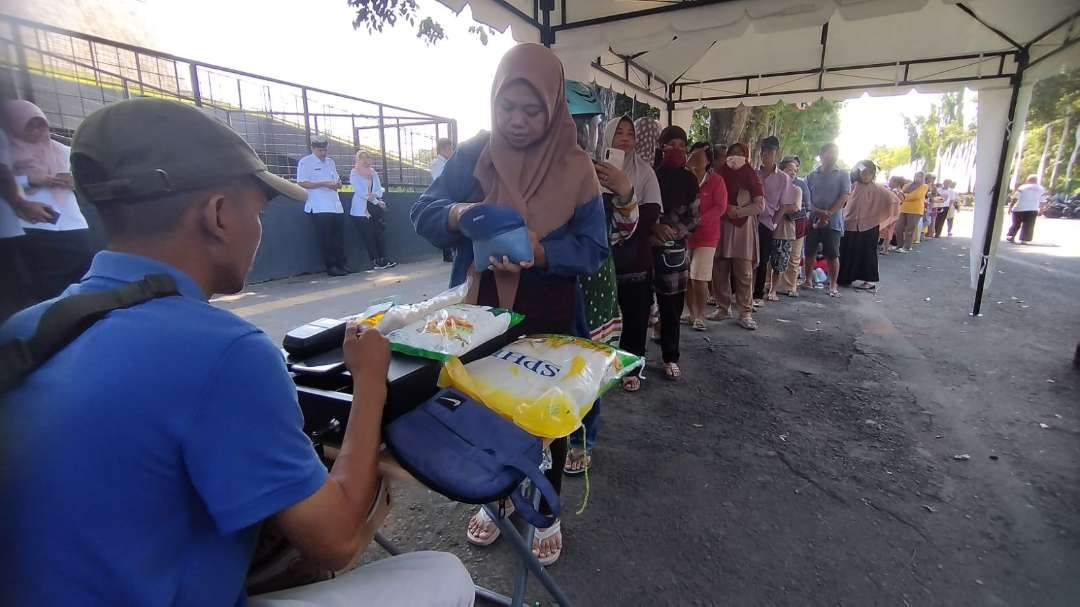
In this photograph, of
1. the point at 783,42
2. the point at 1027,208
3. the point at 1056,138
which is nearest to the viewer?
the point at 783,42

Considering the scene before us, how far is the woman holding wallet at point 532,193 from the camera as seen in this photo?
1668mm

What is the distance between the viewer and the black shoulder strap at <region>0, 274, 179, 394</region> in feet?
1.85

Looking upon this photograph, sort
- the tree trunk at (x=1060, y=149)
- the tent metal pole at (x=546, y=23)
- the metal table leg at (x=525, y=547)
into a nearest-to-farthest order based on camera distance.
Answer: the metal table leg at (x=525, y=547), the tent metal pole at (x=546, y=23), the tree trunk at (x=1060, y=149)

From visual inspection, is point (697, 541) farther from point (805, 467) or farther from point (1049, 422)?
point (1049, 422)

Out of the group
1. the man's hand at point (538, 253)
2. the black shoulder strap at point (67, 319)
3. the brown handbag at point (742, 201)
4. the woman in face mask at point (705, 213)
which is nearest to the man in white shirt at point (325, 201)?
the woman in face mask at point (705, 213)

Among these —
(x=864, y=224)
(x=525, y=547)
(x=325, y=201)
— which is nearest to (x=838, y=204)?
(x=864, y=224)

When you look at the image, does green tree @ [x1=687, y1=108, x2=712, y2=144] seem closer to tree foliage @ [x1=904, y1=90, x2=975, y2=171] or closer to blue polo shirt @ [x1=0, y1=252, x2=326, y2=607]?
blue polo shirt @ [x1=0, y1=252, x2=326, y2=607]

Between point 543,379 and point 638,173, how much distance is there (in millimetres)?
2179

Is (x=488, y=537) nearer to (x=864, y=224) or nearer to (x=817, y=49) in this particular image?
(x=817, y=49)

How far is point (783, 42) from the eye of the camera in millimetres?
5453

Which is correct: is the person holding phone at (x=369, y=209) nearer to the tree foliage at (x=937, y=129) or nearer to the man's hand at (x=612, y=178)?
the man's hand at (x=612, y=178)

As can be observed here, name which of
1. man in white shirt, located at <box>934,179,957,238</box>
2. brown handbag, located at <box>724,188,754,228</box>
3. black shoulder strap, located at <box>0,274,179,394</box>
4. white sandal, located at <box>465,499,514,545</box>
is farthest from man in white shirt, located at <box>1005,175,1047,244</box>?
black shoulder strap, located at <box>0,274,179,394</box>

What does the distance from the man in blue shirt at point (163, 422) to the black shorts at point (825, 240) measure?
7002 millimetres

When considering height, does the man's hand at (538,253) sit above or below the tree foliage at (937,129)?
below
